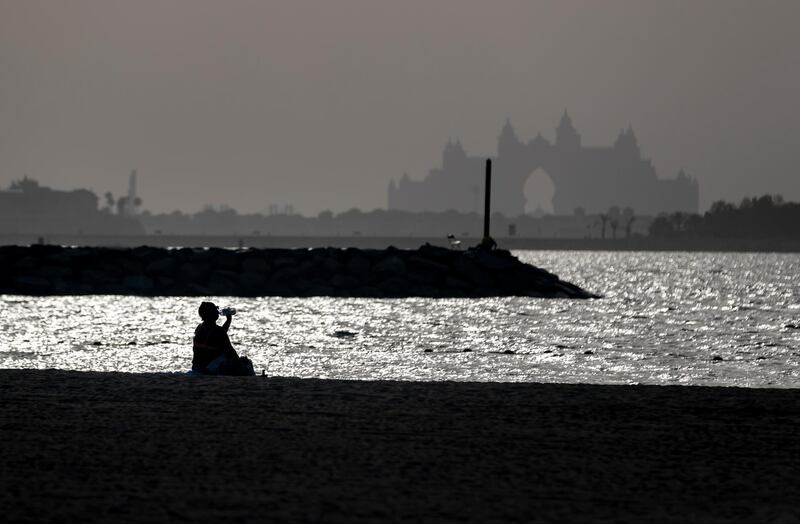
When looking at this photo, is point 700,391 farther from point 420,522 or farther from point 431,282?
point 431,282

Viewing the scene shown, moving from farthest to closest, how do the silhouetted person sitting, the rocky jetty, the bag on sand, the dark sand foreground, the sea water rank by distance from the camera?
the rocky jetty → the sea water → the silhouetted person sitting → the bag on sand → the dark sand foreground

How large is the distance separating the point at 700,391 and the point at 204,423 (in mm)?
4667

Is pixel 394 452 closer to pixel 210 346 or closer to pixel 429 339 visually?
pixel 210 346

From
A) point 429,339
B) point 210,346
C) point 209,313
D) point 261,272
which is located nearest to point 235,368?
point 210,346

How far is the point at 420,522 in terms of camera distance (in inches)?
234

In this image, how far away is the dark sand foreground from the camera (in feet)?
20.6

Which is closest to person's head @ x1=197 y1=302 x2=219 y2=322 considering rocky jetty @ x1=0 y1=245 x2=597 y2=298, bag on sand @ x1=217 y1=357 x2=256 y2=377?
bag on sand @ x1=217 y1=357 x2=256 y2=377

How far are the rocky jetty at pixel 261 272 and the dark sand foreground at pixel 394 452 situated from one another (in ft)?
134

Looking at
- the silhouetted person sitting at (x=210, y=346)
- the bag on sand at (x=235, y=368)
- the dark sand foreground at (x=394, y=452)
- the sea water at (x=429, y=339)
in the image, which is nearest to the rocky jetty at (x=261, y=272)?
the sea water at (x=429, y=339)

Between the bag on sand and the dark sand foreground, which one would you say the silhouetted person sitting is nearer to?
the bag on sand

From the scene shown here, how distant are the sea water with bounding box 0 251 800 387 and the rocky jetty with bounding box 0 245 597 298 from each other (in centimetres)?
92

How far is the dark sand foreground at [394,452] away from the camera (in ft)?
20.6

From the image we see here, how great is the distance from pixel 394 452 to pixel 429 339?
24.5 meters

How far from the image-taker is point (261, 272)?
174ft
